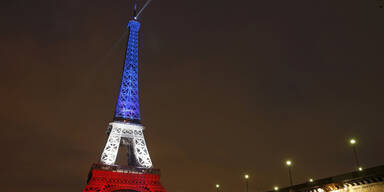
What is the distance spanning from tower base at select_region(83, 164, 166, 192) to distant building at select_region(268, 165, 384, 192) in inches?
1906

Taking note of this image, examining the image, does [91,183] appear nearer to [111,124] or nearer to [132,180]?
[132,180]

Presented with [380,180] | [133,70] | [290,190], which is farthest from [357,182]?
[133,70]

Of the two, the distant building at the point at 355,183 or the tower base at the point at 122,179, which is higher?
the tower base at the point at 122,179

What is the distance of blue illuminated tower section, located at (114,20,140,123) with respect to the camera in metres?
97.9

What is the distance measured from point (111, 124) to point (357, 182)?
68979 millimetres

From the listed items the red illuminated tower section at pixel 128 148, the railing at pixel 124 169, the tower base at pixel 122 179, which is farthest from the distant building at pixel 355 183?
the railing at pixel 124 169

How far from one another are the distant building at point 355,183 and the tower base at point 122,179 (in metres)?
48.4

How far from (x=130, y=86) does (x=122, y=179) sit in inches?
1237

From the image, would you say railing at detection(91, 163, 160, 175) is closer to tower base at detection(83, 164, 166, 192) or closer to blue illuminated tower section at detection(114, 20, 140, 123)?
tower base at detection(83, 164, 166, 192)

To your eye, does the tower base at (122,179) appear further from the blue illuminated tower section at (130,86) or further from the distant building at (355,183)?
the distant building at (355,183)

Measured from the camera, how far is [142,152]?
9262cm

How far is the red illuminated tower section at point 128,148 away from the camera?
80.1 meters

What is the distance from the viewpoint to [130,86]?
341ft

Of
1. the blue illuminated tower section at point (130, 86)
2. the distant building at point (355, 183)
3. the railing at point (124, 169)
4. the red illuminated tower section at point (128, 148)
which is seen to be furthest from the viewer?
the blue illuminated tower section at point (130, 86)
